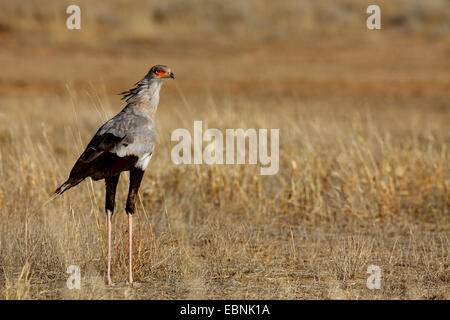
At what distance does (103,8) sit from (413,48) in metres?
12.5

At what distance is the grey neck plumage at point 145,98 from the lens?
17.1 ft

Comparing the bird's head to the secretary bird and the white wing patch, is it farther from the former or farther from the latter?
the white wing patch

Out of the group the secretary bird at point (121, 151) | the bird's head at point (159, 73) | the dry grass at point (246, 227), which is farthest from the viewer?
the bird's head at point (159, 73)

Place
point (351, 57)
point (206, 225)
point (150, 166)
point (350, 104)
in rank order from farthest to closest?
point (351, 57) < point (350, 104) < point (150, 166) < point (206, 225)

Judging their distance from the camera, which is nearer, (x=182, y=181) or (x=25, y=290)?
(x=25, y=290)

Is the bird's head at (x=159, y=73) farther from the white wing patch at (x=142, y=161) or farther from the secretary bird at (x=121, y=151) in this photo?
the white wing patch at (x=142, y=161)

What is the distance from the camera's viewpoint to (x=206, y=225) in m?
7.13

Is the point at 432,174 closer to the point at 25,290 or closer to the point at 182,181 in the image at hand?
the point at 182,181

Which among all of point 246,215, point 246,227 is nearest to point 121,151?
point 246,227

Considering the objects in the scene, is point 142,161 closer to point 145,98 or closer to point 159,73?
point 145,98

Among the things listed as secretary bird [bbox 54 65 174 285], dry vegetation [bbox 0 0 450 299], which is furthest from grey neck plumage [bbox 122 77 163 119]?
dry vegetation [bbox 0 0 450 299]

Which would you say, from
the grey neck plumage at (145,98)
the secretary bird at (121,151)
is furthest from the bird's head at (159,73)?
the secretary bird at (121,151)

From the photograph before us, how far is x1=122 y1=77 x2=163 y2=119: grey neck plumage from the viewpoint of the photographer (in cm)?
520

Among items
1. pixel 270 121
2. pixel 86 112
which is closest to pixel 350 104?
pixel 270 121
